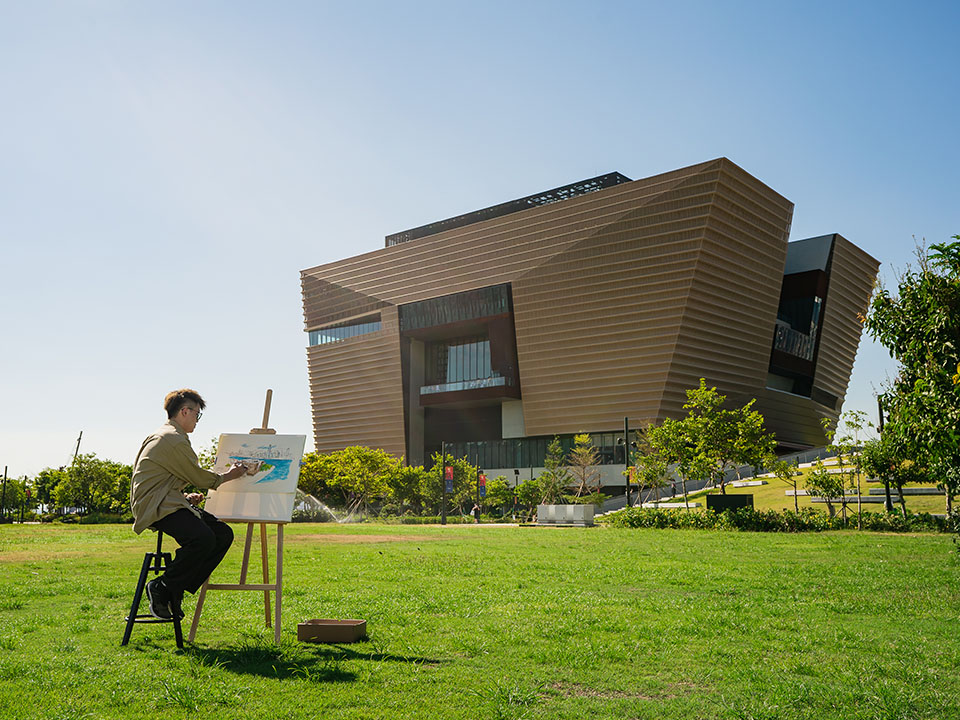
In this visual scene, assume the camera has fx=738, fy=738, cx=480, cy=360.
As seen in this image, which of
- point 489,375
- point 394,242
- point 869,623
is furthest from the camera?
point 394,242

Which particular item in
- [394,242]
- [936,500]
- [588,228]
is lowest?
[936,500]

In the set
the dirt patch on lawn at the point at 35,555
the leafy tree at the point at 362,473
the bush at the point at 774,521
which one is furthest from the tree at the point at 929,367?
the leafy tree at the point at 362,473

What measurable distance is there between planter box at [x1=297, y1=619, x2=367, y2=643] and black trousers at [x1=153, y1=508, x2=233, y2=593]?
3.54 ft

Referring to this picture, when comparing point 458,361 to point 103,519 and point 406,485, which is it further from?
point 103,519

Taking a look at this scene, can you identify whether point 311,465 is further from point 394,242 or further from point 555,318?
point 394,242

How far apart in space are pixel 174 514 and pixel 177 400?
3.81 feet

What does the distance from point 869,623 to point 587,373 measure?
201 feet

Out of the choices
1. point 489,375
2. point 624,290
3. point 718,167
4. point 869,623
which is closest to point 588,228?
point 624,290

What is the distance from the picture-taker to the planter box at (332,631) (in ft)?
22.9

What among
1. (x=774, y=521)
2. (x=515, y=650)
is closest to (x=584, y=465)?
(x=774, y=521)

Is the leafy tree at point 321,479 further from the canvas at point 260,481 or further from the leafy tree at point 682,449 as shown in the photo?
the canvas at point 260,481

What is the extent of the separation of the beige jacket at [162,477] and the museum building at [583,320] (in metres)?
58.2

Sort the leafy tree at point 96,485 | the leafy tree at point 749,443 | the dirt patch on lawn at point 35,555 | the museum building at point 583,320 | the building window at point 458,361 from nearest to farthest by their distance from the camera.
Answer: the dirt patch on lawn at point 35,555
the leafy tree at point 749,443
the leafy tree at point 96,485
the museum building at point 583,320
the building window at point 458,361

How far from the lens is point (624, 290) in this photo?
214ft
